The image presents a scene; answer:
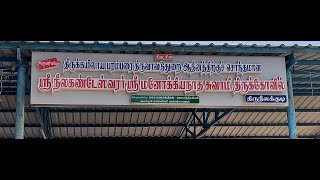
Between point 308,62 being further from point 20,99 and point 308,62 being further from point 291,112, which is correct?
point 20,99

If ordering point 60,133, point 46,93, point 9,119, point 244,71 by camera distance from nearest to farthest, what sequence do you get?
point 46,93, point 244,71, point 9,119, point 60,133

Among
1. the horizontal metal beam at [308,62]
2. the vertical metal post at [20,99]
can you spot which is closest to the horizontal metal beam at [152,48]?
the vertical metal post at [20,99]

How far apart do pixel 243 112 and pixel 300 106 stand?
2.21 metres

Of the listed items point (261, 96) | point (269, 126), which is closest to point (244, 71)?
point (261, 96)

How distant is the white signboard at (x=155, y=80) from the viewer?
12438 mm

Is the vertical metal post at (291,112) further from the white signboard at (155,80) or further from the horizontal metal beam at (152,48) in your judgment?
the horizontal metal beam at (152,48)

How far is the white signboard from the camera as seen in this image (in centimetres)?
1244

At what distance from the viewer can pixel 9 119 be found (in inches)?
717

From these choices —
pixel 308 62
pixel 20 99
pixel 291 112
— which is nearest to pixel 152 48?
pixel 20 99

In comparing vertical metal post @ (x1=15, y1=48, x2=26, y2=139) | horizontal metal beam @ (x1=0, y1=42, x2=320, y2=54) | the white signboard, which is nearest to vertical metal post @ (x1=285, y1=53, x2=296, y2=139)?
the white signboard

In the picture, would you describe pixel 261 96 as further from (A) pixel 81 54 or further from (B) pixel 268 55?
(A) pixel 81 54

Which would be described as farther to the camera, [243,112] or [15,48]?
[243,112]

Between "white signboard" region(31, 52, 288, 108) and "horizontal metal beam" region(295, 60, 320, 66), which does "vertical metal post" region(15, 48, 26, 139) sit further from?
"horizontal metal beam" region(295, 60, 320, 66)

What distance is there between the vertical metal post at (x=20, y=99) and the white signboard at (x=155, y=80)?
415mm
